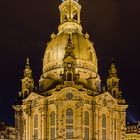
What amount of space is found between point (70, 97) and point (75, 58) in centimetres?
945

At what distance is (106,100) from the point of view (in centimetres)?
10375

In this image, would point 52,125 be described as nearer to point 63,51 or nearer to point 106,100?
point 106,100

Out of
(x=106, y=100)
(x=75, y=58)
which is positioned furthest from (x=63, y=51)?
(x=106, y=100)

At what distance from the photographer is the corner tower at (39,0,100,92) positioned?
347 ft

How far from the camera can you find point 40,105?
101m

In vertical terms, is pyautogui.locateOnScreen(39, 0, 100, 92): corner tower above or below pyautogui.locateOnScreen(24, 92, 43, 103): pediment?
above

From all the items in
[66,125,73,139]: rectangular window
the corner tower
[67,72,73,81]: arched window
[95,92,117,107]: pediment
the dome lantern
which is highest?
the dome lantern

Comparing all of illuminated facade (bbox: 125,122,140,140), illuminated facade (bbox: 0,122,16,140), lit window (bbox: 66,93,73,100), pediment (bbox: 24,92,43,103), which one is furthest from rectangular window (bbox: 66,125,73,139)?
illuminated facade (bbox: 125,122,140,140)

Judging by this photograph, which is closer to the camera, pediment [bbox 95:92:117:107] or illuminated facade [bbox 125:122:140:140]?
pediment [bbox 95:92:117:107]

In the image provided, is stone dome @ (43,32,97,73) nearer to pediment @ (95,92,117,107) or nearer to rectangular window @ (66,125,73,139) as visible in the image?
pediment @ (95,92,117,107)

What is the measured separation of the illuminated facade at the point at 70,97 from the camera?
97.3 m

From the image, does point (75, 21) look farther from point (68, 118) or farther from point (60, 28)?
point (68, 118)

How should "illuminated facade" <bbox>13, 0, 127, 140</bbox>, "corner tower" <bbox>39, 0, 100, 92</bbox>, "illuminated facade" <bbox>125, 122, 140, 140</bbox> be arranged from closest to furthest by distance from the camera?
"illuminated facade" <bbox>13, 0, 127, 140</bbox>, "corner tower" <bbox>39, 0, 100, 92</bbox>, "illuminated facade" <bbox>125, 122, 140, 140</bbox>

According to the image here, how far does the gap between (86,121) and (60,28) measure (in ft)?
82.8
